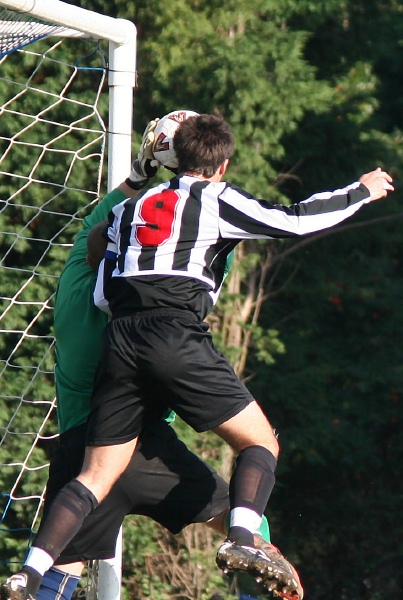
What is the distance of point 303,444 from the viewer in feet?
31.3

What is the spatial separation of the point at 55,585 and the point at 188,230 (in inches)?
54.3

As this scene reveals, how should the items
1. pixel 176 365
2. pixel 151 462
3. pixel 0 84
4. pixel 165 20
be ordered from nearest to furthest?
pixel 176 365 < pixel 151 462 < pixel 0 84 < pixel 165 20

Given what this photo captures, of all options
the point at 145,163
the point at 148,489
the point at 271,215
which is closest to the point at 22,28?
the point at 145,163

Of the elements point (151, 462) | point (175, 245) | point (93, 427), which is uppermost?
point (175, 245)

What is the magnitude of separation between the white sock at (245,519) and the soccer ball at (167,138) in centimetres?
121

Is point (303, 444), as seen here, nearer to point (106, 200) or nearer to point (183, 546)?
point (183, 546)

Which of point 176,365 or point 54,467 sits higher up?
point 176,365

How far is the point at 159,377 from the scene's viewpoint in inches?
140

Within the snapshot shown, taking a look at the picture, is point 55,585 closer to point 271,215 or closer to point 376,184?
point 271,215

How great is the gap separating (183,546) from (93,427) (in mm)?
4265

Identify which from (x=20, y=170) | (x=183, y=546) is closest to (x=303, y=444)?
(x=183, y=546)

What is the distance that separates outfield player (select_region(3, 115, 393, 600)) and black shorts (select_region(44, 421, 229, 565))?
0.23 metres

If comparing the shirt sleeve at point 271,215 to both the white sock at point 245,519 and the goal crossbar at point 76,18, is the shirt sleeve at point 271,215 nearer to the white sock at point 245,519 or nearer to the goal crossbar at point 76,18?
the white sock at point 245,519

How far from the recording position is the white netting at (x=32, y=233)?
727 centimetres
